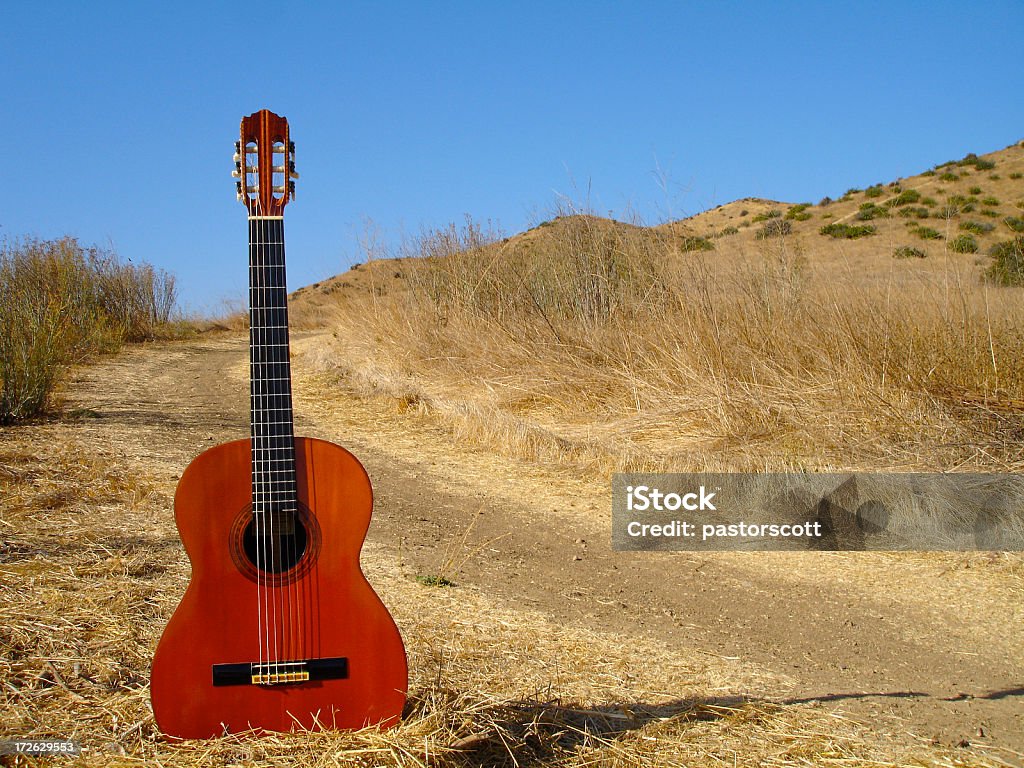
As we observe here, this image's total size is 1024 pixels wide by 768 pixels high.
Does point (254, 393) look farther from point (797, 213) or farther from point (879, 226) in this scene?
point (879, 226)

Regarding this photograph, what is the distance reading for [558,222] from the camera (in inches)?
417

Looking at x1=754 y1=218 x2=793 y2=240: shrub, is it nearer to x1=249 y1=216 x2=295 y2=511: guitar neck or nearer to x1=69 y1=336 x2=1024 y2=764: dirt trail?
x1=69 y1=336 x2=1024 y2=764: dirt trail

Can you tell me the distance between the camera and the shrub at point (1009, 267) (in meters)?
6.24

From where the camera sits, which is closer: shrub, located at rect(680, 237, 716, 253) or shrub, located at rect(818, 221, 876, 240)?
shrub, located at rect(680, 237, 716, 253)

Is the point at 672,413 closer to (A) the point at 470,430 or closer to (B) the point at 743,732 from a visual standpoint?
(A) the point at 470,430

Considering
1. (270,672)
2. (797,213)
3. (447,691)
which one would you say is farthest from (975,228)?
(270,672)

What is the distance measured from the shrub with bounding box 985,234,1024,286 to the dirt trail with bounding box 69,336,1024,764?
8.65 feet

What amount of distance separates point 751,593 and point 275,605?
109 inches

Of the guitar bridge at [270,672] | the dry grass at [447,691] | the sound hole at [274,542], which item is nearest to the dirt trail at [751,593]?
the dry grass at [447,691]

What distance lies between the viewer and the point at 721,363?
678 cm

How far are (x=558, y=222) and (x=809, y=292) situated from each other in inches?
170

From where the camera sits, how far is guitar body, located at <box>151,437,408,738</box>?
228cm

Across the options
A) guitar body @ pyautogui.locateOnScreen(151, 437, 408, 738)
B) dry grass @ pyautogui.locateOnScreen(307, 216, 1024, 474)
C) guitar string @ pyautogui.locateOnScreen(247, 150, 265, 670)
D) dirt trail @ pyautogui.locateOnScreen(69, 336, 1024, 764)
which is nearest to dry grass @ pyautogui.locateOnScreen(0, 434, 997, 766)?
guitar body @ pyautogui.locateOnScreen(151, 437, 408, 738)

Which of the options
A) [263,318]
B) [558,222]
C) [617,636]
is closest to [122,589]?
[263,318]
